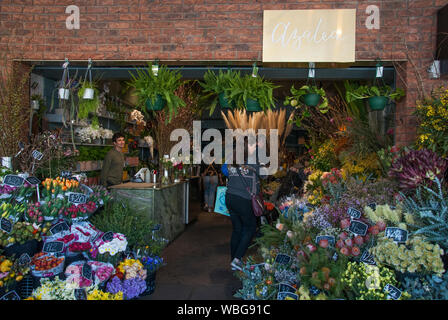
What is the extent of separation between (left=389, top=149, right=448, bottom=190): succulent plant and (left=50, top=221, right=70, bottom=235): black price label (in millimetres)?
2852

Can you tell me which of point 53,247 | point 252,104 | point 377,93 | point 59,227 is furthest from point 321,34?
point 53,247

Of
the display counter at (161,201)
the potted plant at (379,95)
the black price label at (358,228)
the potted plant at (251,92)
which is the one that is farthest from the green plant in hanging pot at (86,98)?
the black price label at (358,228)

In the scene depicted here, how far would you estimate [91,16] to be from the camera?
4336 mm

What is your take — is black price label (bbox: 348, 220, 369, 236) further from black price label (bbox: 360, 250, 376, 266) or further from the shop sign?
the shop sign

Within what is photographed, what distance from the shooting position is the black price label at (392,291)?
233cm

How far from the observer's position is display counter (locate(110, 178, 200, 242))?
514 centimetres

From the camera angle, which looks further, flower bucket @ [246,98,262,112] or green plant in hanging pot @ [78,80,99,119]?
green plant in hanging pot @ [78,80,99,119]

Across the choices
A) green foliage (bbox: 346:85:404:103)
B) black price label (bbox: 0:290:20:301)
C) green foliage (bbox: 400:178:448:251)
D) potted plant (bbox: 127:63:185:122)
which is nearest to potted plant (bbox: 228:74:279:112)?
potted plant (bbox: 127:63:185:122)

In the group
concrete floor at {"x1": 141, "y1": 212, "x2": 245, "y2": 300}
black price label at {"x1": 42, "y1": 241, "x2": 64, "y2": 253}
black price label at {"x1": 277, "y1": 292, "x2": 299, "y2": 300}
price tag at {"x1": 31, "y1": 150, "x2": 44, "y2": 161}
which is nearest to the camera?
black price label at {"x1": 277, "y1": 292, "x2": 299, "y2": 300}

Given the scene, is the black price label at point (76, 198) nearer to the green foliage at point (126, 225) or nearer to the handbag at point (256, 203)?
the green foliage at point (126, 225)
